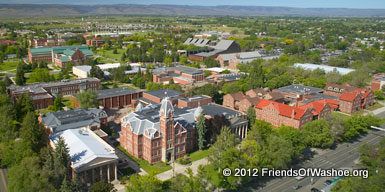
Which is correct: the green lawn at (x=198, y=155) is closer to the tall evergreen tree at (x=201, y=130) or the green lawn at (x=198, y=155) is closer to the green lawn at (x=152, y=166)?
the tall evergreen tree at (x=201, y=130)

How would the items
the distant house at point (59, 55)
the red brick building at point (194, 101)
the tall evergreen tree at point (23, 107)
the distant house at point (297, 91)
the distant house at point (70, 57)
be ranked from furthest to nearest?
1. the distant house at point (59, 55)
2. the distant house at point (70, 57)
3. the distant house at point (297, 91)
4. the red brick building at point (194, 101)
5. the tall evergreen tree at point (23, 107)

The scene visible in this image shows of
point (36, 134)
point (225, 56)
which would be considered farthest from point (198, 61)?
point (36, 134)

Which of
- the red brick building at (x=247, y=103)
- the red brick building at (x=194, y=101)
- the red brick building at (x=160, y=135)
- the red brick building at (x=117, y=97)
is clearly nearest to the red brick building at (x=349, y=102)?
the red brick building at (x=247, y=103)

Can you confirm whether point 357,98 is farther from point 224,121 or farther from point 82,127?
Result: point 82,127

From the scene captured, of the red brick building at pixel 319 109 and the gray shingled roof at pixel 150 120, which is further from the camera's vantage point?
the red brick building at pixel 319 109

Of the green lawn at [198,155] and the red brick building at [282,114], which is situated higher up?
the red brick building at [282,114]

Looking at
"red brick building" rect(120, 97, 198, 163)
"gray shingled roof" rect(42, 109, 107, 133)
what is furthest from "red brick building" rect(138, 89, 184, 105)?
"red brick building" rect(120, 97, 198, 163)
